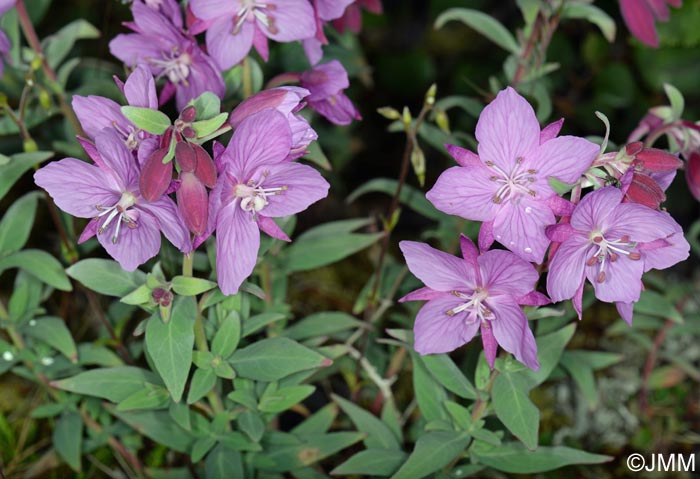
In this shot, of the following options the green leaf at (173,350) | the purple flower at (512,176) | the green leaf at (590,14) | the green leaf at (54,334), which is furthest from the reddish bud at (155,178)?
the green leaf at (590,14)

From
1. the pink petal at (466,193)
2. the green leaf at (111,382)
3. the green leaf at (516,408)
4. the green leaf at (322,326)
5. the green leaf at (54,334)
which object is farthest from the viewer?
the green leaf at (322,326)

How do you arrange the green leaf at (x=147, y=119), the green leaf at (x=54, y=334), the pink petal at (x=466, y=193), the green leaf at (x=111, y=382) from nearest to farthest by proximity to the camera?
the green leaf at (x=147, y=119)
the pink petal at (x=466, y=193)
the green leaf at (x=111, y=382)
the green leaf at (x=54, y=334)

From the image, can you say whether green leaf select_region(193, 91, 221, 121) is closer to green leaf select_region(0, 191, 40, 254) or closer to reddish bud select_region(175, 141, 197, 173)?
reddish bud select_region(175, 141, 197, 173)

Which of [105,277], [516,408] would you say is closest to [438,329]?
[516,408]

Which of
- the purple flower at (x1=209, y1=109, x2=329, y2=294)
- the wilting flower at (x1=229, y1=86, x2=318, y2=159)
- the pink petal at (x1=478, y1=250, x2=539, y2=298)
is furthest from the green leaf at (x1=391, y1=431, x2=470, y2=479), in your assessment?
the wilting flower at (x1=229, y1=86, x2=318, y2=159)

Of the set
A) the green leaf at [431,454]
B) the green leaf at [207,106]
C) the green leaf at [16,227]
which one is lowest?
the green leaf at [431,454]

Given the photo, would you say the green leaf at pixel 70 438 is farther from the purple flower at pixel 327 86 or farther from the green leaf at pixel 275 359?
the purple flower at pixel 327 86
